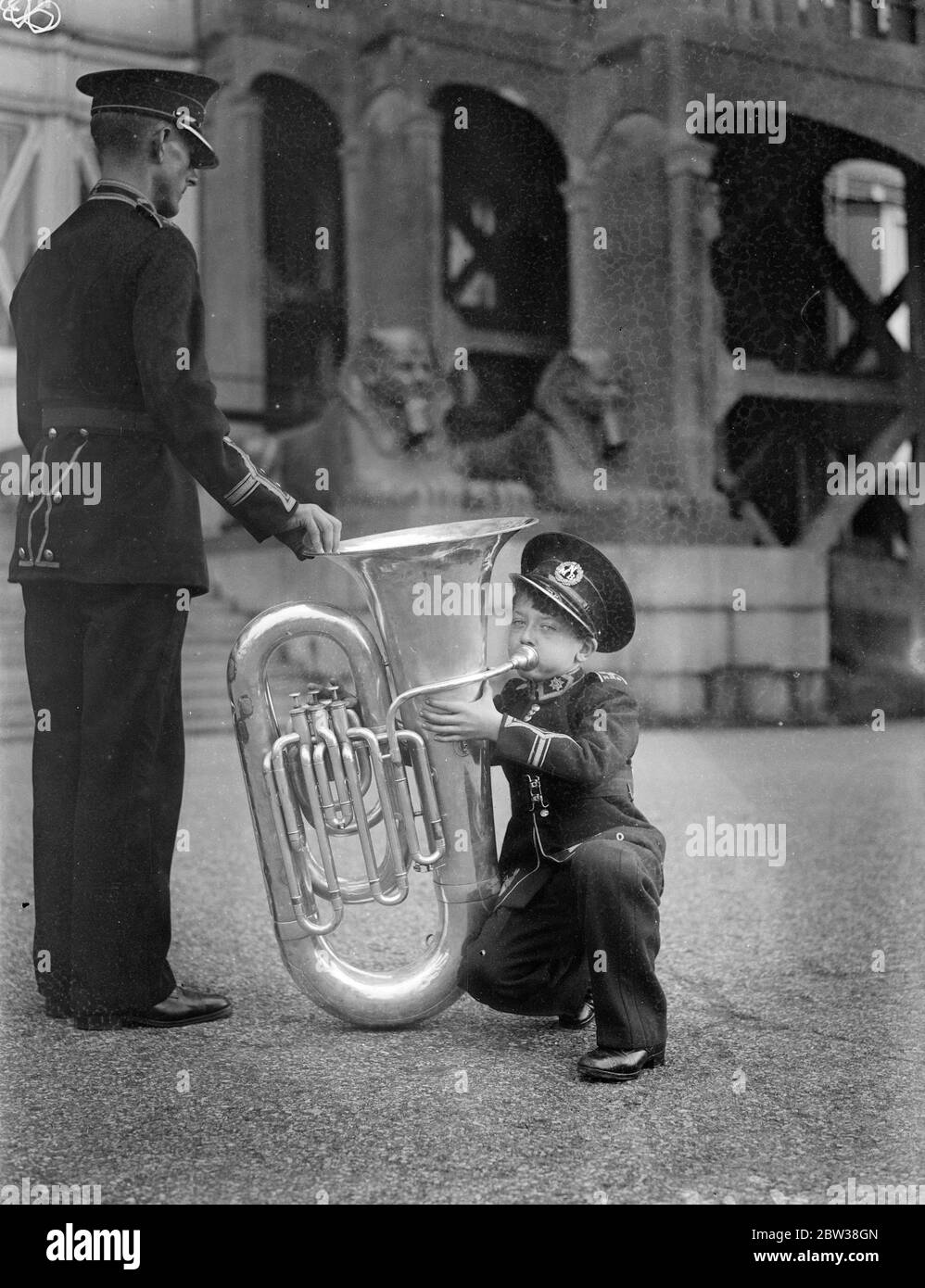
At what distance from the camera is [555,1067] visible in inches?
125

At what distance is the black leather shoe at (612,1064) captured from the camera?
10.2ft

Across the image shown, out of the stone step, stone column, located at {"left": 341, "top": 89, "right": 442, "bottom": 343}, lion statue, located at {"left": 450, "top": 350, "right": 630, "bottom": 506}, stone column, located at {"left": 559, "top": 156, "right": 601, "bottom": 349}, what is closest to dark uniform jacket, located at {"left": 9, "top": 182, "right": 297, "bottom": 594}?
the stone step

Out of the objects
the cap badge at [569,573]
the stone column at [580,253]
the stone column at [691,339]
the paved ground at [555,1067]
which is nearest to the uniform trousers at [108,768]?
the paved ground at [555,1067]

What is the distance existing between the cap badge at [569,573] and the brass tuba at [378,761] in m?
0.14

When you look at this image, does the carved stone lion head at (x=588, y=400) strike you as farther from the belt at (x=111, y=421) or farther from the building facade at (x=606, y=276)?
the belt at (x=111, y=421)

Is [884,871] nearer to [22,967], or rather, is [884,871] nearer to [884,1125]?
[884,1125]

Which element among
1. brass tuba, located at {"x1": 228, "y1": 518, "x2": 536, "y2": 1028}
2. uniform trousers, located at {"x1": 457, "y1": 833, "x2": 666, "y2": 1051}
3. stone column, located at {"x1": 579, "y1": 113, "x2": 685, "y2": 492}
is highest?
stone column, located at {"x1": 579, "y1": 113, "x2": 685, "y2": 492}

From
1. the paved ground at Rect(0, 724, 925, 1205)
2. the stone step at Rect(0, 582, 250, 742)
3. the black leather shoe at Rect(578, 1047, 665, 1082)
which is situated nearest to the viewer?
the paved ground at Rect(0, 724, 925, 1205)

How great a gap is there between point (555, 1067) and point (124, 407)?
1.81m

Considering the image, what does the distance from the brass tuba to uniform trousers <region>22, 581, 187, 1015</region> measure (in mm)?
283

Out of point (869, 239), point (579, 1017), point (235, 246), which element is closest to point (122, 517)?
point (235, 246)

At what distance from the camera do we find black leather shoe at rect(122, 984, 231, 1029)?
339 centimetres

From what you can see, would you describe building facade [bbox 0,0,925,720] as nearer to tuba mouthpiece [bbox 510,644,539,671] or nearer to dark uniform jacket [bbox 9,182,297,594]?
dark uniform jacket [bbox 9,182,297,594]

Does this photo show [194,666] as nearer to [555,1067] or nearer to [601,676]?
[601,676]
